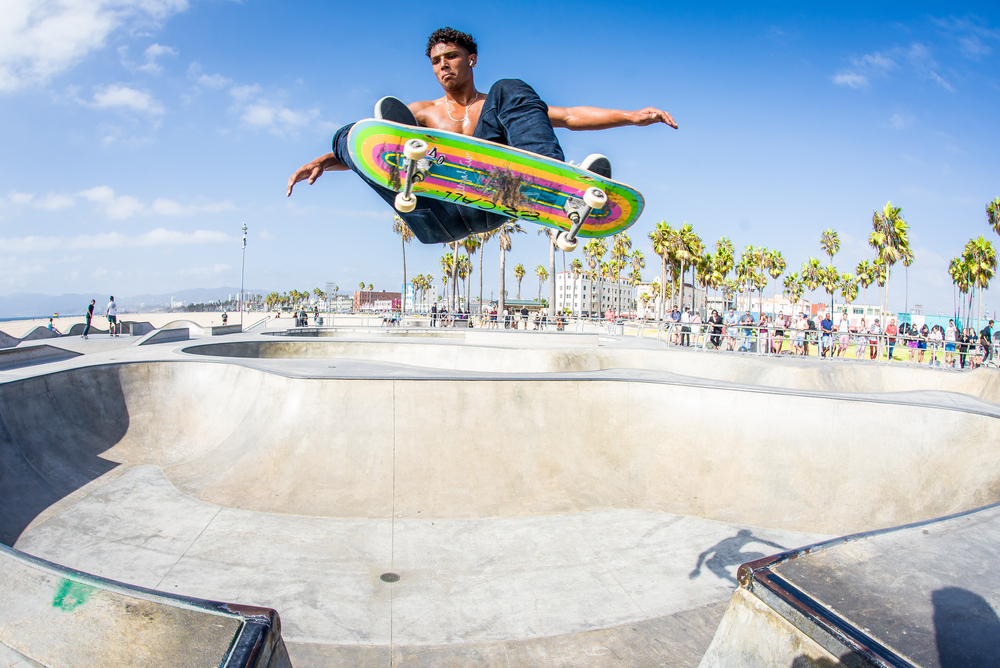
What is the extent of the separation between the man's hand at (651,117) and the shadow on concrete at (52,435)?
918cm

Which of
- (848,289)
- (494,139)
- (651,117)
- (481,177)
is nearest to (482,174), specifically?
(481,177)

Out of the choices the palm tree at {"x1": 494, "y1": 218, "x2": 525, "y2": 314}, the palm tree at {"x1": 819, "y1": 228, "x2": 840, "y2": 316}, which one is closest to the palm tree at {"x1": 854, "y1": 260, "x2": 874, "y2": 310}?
the palm tree at {"x1": 819, "y1": 228, "x2": 840, "y2": 316}

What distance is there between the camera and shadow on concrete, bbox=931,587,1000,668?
1.81 m

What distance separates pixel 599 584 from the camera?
5.36m

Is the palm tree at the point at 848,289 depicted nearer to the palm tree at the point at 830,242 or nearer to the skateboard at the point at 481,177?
the palm tree at the point at 830,242

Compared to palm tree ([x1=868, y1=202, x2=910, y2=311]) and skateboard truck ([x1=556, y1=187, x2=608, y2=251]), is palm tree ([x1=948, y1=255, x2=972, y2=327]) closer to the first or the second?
palm tree ([x1=868, y1=202, x2=910, y2=311])

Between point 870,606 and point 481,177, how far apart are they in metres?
5.93

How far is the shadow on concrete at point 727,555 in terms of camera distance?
5613mm

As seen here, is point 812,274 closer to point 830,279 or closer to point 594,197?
point 830,279

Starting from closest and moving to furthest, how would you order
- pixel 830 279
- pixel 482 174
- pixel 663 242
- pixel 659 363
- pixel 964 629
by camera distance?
1. pixel 964 629
2. pixel 482 174
3. pixel 659 363
4. pixel 663 242
5. pixel 830 279

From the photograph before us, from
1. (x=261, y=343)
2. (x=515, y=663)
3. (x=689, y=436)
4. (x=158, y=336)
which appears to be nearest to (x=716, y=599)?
(x=515, y=663)

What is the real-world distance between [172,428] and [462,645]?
7559 mm

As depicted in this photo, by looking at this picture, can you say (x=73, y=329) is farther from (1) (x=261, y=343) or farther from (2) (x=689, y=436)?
(2) (x=689, y=436)

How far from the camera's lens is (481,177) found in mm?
6781
